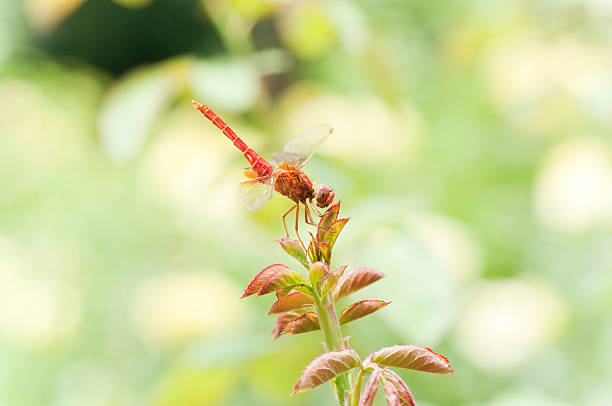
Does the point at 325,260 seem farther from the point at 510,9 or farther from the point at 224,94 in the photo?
the point at 510,9

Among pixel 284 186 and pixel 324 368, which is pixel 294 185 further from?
pixel 324 368

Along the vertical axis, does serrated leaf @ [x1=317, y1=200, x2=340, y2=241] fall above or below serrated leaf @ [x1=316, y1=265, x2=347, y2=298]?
above

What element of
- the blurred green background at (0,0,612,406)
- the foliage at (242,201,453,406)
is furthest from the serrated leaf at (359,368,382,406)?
the blurred green background at (0,0,612,406)

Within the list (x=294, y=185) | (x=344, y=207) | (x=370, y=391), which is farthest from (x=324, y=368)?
(x=344, y=207)

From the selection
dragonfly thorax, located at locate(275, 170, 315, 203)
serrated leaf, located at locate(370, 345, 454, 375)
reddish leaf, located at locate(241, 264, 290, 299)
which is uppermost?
dragonfly thorax, located at locate(275, 170, 315, 203)

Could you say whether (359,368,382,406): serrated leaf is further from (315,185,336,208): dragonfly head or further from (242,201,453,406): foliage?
(315,185,336,208): dragonfly head

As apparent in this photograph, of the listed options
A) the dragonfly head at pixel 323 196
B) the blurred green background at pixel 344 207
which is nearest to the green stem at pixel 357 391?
the dragonfly head at pixel 323 196

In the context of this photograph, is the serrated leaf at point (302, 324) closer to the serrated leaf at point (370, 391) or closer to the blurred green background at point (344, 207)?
the serrated leaf at point (370, 391)
